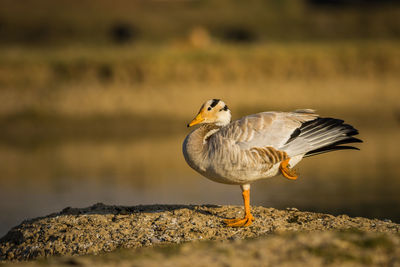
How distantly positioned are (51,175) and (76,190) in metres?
1.63

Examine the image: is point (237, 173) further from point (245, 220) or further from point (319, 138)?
point (319, 138)

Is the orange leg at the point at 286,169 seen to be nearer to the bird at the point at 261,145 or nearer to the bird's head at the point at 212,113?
the bird at the point at 261,145

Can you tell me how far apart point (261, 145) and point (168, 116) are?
12.3 metres

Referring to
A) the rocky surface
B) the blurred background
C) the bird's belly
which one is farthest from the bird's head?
the blurred background

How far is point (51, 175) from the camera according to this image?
1265cm

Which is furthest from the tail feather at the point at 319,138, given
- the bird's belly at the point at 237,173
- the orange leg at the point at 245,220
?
the orange leg at the point at 245,220

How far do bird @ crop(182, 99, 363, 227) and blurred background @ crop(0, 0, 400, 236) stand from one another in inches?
113

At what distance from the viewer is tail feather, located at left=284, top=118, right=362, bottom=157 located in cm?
651

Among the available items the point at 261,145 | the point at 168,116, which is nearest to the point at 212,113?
the point at 261,145

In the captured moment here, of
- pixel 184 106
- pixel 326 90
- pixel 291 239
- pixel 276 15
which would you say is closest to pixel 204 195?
pixel 291 239

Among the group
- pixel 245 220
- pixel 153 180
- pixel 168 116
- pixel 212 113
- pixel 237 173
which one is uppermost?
pixel 168 116

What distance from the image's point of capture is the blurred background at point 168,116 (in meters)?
10.8

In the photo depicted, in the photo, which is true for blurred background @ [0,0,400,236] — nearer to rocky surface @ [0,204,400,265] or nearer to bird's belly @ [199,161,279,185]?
rocky surface @ [0,204,400,265]

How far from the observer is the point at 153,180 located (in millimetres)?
12211
